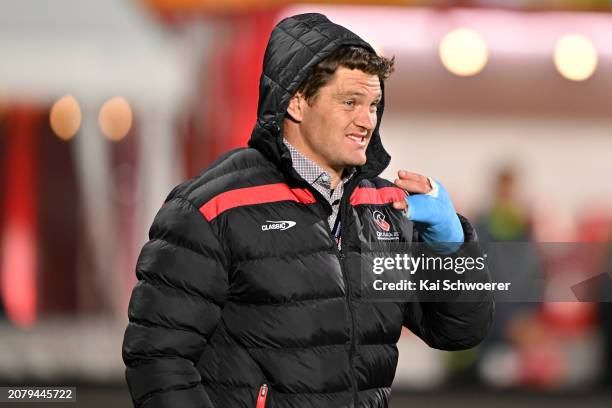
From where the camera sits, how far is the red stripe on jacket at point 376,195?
9.29ft

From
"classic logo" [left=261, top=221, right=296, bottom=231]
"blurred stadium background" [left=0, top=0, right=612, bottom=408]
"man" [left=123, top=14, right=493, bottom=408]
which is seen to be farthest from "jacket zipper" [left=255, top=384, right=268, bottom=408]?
"blurred stadium background" [left=0, top=0, right=612, bottom=408]

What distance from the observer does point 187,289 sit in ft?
8.47

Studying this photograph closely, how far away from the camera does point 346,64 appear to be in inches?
107

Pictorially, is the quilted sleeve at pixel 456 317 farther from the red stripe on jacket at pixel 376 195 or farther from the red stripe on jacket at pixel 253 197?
the red stripe on jacket at pixel 253 197

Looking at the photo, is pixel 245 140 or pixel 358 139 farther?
pixel 245 140

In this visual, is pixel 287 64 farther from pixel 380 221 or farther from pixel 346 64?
pixel 380 221

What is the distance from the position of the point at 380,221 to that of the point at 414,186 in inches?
4.8

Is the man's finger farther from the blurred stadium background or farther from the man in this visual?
the blurred stadium background

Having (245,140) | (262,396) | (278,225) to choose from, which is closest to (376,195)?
(278,225)

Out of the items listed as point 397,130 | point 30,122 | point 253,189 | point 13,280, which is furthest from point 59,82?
point 253,189

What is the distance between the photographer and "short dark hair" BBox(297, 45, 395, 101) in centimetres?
271

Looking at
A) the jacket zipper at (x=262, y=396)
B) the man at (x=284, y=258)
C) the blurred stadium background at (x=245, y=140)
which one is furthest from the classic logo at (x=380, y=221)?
the blurred stadium background at (x=245, y=140)

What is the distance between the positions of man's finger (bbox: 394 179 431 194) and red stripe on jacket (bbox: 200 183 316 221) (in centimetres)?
24

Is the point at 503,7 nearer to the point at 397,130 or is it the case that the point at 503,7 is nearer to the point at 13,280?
the point at 397,130
